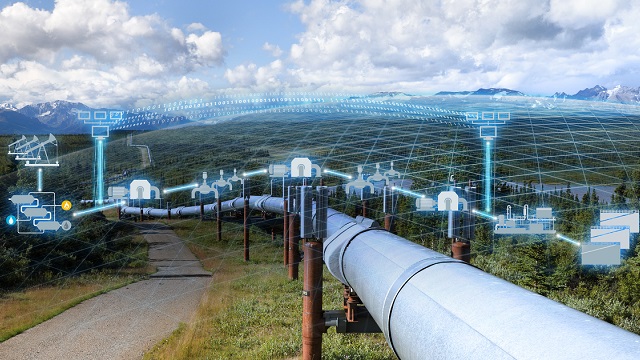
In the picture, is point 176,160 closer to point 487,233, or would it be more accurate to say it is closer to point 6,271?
point 6,271

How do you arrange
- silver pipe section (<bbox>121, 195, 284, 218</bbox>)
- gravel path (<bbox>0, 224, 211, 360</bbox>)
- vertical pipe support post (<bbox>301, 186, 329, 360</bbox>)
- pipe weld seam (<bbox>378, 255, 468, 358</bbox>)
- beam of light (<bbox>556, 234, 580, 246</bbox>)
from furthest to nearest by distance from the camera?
silver pipe section (<bbox>121, 195, 284, 218</bbox>), beam of light (<bbox>556, 234, 580, 246</bbox>), gravel path (<bbox>0, 224, 211, 360</bbox>), vertical pipe support post (<bbox>301, 186, 329, 360</bbox>), pipe weld seam (<bbox>378, 255, 468, 358</bbox>)

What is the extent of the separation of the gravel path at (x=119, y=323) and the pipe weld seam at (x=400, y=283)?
11.2 m

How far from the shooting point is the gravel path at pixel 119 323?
46.4 feet

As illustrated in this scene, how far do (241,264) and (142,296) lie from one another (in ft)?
15.4

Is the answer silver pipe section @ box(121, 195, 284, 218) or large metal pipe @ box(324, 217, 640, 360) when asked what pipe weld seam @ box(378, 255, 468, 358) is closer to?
large metal pipe @ box(324, 217, 640, 360)

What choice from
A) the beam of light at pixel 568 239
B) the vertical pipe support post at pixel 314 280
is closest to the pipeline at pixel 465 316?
the vertical pipe support post at pixel 314 280

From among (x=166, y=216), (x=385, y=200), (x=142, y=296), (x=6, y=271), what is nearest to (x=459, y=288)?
(x=385, y=200)

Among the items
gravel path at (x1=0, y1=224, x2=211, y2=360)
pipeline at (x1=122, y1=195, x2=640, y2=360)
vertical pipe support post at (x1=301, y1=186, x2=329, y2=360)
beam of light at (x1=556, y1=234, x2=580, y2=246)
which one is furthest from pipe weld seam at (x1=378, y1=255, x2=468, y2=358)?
beam of light at (x1=556, y1=234, x2=580, y2=246)

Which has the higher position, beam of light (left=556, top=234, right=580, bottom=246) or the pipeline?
the pipeline

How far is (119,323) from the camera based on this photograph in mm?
16531

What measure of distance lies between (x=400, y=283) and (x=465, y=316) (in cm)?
130

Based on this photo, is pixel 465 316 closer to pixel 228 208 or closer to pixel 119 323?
pixel 119 323

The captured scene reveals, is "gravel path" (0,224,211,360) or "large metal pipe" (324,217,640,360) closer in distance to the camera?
"large metal pipe" (324,217,640,360)

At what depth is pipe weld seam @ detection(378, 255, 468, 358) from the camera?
179 inches
